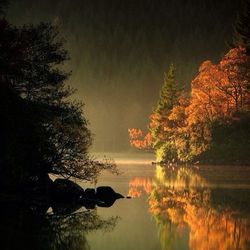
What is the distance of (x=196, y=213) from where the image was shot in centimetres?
4366

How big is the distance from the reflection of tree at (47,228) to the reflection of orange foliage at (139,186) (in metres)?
12.9

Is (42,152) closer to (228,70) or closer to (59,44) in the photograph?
(59,44)

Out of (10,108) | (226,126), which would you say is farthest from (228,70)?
(10,108)

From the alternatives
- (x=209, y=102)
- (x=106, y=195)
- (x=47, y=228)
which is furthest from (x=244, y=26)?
(x=47, y=228)

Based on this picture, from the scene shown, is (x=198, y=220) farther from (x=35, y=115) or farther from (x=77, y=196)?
(x=35, y=115)

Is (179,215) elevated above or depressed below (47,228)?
above

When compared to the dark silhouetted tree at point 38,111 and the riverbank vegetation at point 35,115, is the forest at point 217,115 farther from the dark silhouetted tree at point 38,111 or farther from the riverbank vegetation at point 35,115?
the dark silhouetted tree at point 38,111

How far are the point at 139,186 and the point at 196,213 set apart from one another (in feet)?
68.1

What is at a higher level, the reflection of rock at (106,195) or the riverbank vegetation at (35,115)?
the riverbank vegetation at (35,115)

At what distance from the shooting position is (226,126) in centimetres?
10106

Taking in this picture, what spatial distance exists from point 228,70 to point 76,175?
52.1m

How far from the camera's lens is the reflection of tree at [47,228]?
31719 millimetres

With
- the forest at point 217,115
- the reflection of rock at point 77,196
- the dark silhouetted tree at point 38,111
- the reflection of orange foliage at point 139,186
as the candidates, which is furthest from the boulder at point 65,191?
the forest at point 217,115

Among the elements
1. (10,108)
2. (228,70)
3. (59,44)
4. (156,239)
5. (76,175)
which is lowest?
(156,239)
